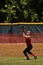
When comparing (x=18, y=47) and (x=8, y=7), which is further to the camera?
(x=8, y=7)

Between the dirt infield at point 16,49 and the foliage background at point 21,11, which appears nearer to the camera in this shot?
the dirt infield at point 16,49

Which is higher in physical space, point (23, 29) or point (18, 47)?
point (23, 29)

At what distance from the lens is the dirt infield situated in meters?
18.7

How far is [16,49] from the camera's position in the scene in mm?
18688

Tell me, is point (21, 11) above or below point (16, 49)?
above

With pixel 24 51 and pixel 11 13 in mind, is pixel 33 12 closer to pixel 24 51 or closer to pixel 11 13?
pixel 11 13

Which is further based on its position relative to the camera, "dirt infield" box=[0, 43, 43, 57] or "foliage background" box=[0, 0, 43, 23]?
"foliage background" box=[0, 0, 43, 23]

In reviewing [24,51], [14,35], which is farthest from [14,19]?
[24,51]

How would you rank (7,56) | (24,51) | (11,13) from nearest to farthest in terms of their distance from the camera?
(24,51)
(7,56)
(11,13)

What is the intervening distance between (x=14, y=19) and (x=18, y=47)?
47.9ft

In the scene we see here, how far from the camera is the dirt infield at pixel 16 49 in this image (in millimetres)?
18656

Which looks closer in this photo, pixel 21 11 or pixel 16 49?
pixel 16 49

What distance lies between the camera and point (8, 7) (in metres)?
33.4

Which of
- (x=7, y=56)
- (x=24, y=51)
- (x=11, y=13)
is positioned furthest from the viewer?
(x=11, y=13)
